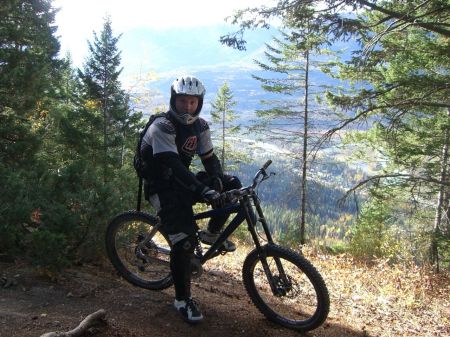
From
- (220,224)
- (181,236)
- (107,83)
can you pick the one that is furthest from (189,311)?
(107,83)

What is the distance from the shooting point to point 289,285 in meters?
4.57

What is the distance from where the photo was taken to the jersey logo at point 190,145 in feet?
15.5

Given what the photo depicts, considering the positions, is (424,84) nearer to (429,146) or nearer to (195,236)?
(429,146)

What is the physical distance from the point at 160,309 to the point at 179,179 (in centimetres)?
163

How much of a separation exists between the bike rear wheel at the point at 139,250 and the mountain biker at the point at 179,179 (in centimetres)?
67

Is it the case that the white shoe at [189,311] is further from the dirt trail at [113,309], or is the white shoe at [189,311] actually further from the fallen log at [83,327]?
the fallen log at [83,327]

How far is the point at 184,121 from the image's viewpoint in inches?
181

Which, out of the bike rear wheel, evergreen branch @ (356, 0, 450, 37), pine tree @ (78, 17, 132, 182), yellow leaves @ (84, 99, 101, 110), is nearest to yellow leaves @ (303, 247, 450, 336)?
the bike rear wheel

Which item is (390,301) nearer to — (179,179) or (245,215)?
(245,215)

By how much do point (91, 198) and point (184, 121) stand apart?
76.5 inches

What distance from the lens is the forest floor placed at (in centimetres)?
419

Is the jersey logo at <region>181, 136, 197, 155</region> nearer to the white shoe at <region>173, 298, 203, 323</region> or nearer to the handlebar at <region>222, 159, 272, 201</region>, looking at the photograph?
the handlebar at <region>222, 159, 272, 201</region>

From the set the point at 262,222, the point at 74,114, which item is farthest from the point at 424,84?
the point at 74,114

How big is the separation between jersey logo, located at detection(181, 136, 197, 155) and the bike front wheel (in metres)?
1.38
